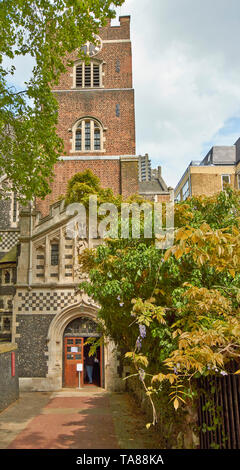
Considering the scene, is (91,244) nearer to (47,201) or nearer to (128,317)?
(47,201)

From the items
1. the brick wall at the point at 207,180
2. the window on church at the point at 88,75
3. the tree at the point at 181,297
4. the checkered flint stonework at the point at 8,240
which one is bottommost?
the tree at the point at 181,297

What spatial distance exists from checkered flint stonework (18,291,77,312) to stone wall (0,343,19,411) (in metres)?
2.49

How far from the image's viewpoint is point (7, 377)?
12.8 meters

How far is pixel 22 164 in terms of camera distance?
35.8 ft

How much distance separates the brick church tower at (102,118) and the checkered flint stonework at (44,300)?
6.83 metres

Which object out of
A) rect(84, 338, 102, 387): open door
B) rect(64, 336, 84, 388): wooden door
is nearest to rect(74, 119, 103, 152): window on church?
rect(64, 336, 84, 388): wooden door

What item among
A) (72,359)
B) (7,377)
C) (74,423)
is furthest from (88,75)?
(74,423)

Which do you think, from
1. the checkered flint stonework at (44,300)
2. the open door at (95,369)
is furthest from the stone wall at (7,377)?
the open door at (95,369)

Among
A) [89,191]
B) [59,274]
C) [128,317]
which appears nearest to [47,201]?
[89,191]

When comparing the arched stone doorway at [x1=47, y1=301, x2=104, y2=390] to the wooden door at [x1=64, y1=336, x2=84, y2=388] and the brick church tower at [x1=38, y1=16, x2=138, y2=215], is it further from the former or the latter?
the brick church tower at [x1=38, y1=16, x2=138, y2=215]

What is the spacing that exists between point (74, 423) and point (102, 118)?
19.2m

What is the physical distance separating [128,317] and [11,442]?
423 centimetres

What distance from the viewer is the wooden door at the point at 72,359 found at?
650 inches

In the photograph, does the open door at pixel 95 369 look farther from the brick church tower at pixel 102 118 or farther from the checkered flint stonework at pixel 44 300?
the brick church tower at pixel 102 118
